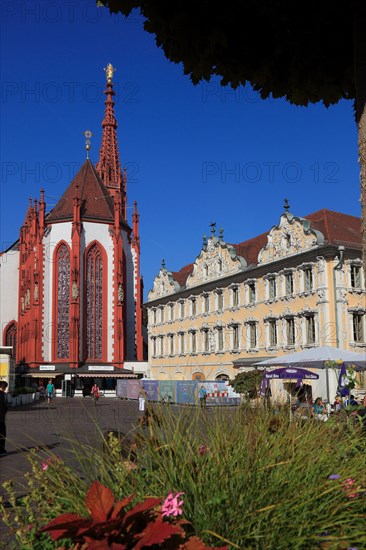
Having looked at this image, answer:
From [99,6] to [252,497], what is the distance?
13.7 feet

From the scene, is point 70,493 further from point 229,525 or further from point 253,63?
point 253,63

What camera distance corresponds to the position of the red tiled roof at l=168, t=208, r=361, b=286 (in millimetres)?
35906

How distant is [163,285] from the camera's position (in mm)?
56781

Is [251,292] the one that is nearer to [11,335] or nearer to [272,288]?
[272,288]

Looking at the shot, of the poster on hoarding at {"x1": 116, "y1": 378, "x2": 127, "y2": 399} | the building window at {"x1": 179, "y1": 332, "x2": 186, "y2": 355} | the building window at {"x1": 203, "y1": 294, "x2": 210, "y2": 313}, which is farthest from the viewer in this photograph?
the building window at {"x1": 179, "y1": 332, "x2": 186, "y2": 355}

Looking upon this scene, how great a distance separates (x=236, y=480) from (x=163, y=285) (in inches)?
2104

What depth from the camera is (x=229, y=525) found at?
10.2ft

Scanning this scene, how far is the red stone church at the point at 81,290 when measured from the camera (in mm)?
63688

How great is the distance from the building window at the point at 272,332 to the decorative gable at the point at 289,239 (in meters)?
3.92

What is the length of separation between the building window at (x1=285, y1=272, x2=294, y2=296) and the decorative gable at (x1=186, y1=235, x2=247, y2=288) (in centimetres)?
549

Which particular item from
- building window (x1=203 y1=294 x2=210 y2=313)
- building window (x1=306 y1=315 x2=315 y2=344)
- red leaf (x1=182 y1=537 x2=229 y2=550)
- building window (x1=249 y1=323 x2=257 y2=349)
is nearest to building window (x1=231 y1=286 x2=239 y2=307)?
building window (x1=249 y1=323 x2=257 y2=349)

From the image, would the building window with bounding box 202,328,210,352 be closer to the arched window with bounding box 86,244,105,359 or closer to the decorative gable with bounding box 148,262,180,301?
the decorative gable with bounding box 148,262,180,301

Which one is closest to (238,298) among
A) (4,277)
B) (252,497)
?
(252,497)

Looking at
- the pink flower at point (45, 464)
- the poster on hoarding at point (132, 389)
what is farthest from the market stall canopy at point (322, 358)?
the poster on hoarding at point (132, 389)
